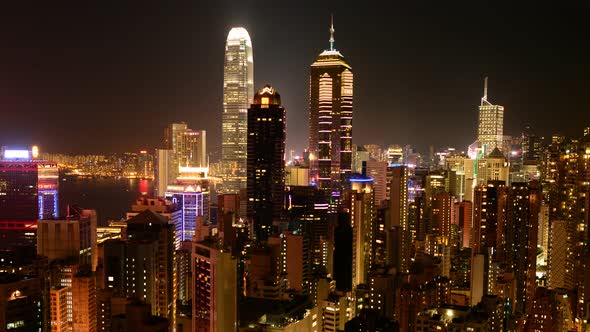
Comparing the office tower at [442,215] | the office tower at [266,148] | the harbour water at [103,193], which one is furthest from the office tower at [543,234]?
the harbour water at [103,193]

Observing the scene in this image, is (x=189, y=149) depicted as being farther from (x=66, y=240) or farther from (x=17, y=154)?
(x=66, y=240)

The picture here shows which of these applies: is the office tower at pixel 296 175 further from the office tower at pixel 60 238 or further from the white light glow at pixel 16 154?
the office tower at pixel 60 238

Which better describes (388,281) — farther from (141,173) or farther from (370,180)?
(141,173)

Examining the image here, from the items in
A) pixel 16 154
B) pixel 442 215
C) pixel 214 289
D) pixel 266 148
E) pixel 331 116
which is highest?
pixel 331 116

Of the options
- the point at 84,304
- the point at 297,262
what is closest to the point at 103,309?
the point at 84,304

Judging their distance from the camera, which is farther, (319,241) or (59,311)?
(319,241)

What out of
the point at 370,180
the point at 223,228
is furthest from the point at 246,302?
the point at 370,180

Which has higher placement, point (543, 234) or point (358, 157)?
point (358, 157)
